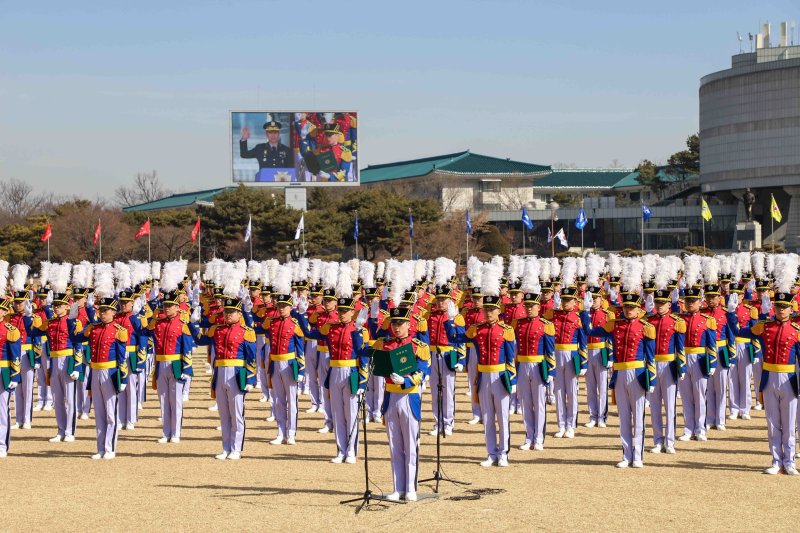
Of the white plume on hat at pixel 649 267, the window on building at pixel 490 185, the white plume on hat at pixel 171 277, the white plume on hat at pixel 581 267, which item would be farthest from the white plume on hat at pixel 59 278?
the window on building at pixel 490 185

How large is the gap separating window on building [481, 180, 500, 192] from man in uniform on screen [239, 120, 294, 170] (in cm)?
1955

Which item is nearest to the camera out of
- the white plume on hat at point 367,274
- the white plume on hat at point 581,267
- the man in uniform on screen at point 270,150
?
the white plume on hat at point 581,267

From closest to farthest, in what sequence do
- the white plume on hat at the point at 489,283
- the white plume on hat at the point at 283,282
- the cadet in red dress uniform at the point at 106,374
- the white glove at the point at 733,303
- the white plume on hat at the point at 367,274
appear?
the white plume on hat at the point at 489,283, the cadet in red dress uniform at the point at 106,374, the white plume on hat at the point at 283,282, the white glove at the point at 733,303, the white plume on hat at the point at 367,274

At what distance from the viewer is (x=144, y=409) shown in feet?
63.7

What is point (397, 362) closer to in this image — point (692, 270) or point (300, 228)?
point (692, 270)

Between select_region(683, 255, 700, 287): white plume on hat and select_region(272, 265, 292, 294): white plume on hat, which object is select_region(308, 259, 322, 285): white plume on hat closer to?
select_region(272, 265, 292, 294): white plume on hat

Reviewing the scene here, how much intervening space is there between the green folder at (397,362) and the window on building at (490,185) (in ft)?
261

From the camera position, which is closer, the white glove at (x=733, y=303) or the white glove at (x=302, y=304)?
the white glove at (x=733, y=303)

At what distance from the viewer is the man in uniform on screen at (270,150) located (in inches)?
3041

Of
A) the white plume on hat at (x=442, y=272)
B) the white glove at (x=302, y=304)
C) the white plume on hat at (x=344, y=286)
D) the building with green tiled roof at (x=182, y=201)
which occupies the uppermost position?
the building with green tiled roof at (x=182, y=201)

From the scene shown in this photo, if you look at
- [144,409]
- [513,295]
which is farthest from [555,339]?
[144,409]

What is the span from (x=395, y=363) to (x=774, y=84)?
254ft

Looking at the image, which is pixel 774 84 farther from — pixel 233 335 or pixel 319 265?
pixel 233 335

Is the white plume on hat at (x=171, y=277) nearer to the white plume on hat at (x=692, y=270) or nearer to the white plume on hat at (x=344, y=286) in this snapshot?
the white plume on hat at (x=344, y=286)
